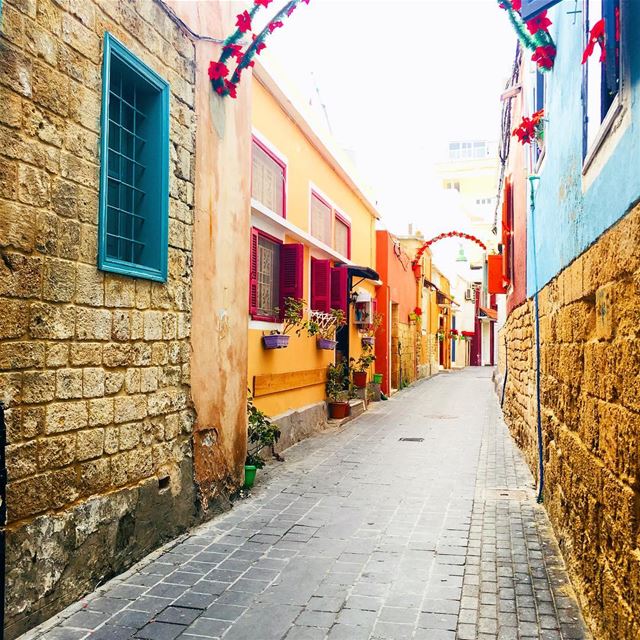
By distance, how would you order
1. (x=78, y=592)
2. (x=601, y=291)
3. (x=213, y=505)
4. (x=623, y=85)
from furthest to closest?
(x=213, y=505) → (x=78, y=592) → (x=601, y=291) → (x=623, y=85)

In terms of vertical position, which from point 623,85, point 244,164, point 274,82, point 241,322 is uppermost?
point 274,82

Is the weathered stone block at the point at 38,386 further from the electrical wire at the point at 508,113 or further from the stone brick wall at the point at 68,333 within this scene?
the electrical wire at the point at 508,113

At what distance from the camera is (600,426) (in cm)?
359

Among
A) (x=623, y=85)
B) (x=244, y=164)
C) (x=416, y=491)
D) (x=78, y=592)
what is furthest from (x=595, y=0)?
(x=416, y=491)

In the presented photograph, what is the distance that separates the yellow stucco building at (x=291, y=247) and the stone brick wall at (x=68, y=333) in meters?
2.57

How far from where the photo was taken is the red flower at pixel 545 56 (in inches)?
218

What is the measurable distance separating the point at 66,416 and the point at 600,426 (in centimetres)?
308

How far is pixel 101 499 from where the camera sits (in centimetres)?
445

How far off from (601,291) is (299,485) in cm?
484

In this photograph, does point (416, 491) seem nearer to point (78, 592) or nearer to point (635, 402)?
point (78, 592)

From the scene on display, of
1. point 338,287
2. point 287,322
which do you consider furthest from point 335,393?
point 287,322

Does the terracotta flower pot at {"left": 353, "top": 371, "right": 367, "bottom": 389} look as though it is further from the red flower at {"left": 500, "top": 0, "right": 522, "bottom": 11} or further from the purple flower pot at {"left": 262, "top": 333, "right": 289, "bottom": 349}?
the red flower at {"left": 500, "top": 0, "right": 522, "bottom": 11}

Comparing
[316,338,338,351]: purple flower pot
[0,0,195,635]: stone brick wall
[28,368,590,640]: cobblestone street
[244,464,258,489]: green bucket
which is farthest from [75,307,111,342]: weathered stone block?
[316,338,338,351]: purple flower pot

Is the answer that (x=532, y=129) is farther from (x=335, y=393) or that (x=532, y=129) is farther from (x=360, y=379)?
(x=360, y=379)
